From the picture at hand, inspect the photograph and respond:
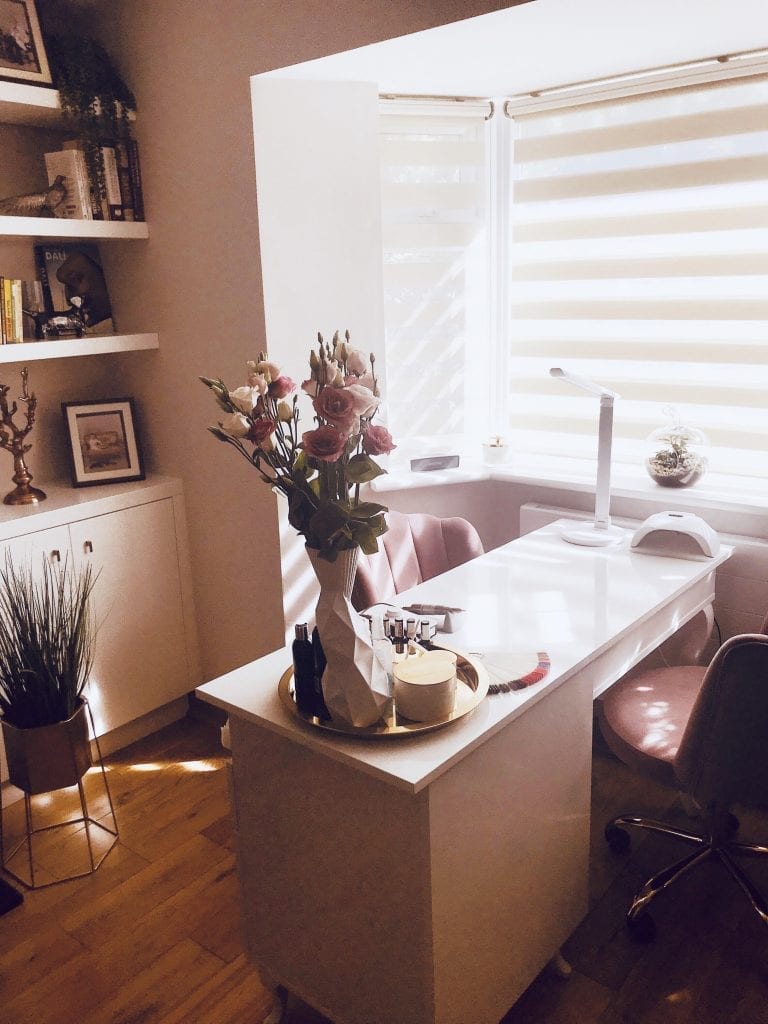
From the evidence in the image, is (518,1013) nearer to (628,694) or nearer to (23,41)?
(628,694)

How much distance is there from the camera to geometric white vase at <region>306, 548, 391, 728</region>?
57.0 inches

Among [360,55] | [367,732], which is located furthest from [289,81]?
[367,732]

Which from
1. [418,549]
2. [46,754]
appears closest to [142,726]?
[46,754]

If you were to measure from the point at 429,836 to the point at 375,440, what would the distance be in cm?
69

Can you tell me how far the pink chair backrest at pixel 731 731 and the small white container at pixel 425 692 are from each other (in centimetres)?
57

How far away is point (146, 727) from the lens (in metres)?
3.04

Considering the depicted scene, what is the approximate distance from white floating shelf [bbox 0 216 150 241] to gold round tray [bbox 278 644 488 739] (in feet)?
5.51

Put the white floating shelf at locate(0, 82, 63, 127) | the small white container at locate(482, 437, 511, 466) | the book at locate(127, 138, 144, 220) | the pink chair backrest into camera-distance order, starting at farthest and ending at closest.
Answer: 1. the small white container at locate(482, 437, 511, 466)
2. the book at locate(127, 138, 144, 220)
3. the white floating shelf at locate(0, 82, 63, 127)
4. the pink chair backrest

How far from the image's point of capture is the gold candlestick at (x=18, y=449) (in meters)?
2.70

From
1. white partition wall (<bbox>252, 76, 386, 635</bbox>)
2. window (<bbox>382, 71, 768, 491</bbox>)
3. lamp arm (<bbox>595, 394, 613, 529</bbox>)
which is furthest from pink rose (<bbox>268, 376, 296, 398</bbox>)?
window (<bbox>382, 71, 768, 491</bbox>)

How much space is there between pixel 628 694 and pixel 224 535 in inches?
56.7

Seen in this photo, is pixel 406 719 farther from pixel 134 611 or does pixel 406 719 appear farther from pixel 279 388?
pixel 134 611

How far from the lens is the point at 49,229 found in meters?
2.56

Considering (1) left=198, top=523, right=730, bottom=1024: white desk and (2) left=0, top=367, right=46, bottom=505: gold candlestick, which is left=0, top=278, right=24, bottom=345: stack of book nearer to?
(2) left=0, top=367, right=46, bottom=505: gold candlestick
